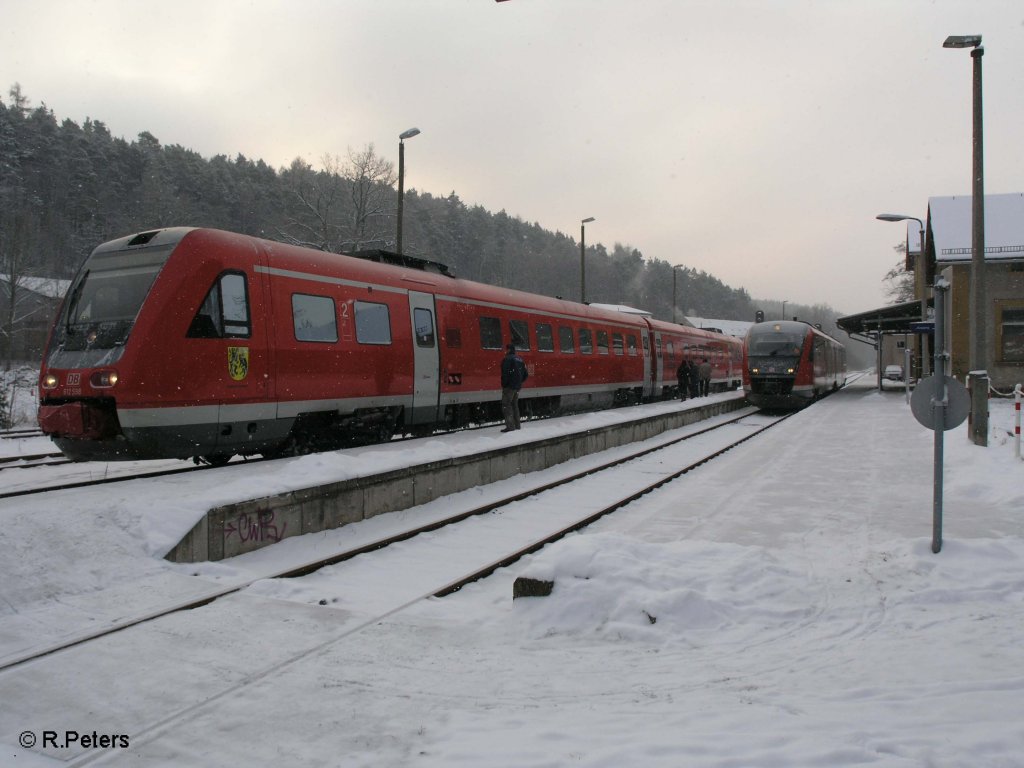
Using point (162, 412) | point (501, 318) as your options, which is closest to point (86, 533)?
point (162, 412)

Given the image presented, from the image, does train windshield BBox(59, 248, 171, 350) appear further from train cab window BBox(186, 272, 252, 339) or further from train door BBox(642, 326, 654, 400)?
train door BBox(642, 326, 654, 400)

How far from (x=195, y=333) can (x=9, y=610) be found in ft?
15.2

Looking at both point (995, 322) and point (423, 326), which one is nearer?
point (423, 326)

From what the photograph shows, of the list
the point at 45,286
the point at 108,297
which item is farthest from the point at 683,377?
the point at 45,286

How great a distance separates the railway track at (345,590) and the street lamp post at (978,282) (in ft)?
19.3

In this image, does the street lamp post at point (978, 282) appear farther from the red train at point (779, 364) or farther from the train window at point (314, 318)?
the red train at point (779, 364)

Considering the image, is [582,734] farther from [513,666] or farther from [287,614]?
[287,614]

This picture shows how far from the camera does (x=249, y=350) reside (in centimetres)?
949

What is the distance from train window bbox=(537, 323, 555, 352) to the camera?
717 inches

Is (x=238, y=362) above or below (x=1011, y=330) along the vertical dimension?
below

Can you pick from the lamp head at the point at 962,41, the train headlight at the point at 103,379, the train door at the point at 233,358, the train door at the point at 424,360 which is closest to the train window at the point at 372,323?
the train door at the point at 424,360

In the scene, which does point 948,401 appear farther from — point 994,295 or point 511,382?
point 994,295

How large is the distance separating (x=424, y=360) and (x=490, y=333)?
2.86 m

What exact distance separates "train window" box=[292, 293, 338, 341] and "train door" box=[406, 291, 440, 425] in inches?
85.7
